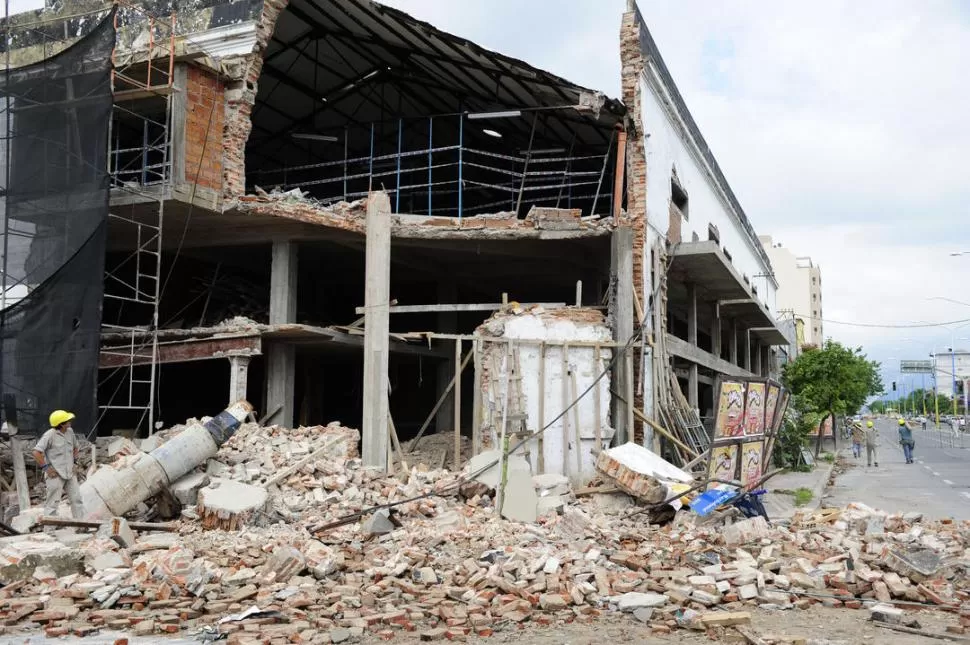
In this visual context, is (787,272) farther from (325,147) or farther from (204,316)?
(204,316)

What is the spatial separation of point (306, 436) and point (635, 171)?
8.06m

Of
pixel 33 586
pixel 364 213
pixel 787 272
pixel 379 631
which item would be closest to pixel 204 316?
pixel 364 213

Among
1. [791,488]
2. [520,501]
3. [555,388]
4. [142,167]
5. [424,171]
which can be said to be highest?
[424,171]

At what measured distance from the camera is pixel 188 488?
38.3ft

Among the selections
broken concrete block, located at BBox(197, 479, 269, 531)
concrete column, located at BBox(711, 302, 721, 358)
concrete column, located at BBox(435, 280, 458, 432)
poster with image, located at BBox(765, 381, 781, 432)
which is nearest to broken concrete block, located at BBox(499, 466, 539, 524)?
broken concrete block, located at BBox(197, 479, 269, 531)

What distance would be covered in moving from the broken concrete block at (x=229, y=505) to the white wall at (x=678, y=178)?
9.41 meters

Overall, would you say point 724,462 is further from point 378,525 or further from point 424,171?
point 424,171

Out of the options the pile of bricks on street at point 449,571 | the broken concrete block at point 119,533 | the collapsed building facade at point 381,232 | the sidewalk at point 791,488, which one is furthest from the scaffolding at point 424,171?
the broken concrete block at point 119,533

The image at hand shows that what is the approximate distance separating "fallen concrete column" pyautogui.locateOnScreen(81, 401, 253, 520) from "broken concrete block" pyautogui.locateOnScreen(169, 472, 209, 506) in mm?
126

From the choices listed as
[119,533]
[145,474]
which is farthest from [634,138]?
[119,533]

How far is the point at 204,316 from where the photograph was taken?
18750 mm

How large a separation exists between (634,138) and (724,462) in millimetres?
7130

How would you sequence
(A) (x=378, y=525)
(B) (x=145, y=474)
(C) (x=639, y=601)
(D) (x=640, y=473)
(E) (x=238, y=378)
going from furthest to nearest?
(E) (x=238, y=378) → (D) (x=640, y=473) → (B) (x=145, y=474) → (A) (x=378, y=525) → (C) (x=639, y=601)

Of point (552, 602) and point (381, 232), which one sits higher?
point (381, 232)
